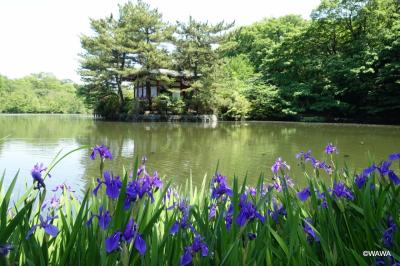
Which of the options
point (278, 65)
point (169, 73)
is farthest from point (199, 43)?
point (278, 65)

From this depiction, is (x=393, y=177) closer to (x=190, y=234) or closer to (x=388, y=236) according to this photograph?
(x=388, y=236)

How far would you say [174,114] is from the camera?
78.3 feet

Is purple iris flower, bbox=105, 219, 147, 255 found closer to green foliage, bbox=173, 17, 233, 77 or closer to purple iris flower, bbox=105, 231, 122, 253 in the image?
purple iris flower, bbox=105, 231, 122, 253

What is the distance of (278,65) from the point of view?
27.0 meters

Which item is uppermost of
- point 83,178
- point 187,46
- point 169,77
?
point 187,46

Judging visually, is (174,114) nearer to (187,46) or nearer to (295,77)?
(187,46)

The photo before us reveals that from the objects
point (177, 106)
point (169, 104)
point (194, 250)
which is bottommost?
point (194, 250)

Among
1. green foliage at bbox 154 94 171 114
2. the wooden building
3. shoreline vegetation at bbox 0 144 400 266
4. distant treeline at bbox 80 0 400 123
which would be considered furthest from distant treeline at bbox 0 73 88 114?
shoreline vegetation at bbox 0 144 400 266

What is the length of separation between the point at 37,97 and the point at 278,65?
44.8 meters

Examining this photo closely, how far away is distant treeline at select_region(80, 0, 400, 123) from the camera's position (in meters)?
21.5

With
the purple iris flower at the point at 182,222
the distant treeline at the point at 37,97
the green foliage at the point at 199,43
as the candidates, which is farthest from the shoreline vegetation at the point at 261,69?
the distant treeline at the point at 37,97

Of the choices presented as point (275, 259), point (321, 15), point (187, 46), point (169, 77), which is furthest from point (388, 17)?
point (275, 259)

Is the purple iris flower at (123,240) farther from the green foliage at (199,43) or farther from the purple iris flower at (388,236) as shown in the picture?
the green foliage at (199,43)

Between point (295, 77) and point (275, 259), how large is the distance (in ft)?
88.5
